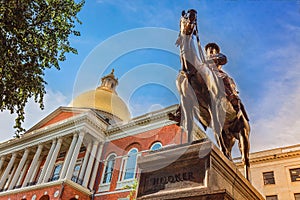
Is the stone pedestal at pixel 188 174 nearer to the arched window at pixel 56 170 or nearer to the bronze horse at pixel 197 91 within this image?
the bronze horse at pixel 197 91

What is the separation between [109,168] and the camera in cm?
2934

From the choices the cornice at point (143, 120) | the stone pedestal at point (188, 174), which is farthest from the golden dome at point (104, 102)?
the stone pedestal at point (188, 174)

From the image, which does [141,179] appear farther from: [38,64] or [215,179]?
[38,64]

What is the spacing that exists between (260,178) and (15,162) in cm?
3097

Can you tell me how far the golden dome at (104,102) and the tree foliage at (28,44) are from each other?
24702 millimetres

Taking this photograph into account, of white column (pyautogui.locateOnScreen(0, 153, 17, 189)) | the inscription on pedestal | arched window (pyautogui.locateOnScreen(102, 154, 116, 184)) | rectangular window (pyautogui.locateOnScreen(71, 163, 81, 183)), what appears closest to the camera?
the inscription on pedestal

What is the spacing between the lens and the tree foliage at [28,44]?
973 centimetres

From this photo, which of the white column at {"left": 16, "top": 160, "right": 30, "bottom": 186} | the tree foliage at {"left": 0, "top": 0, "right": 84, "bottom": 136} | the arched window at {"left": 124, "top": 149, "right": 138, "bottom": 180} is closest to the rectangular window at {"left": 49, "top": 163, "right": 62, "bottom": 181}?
the white column at {"left": 16, "top": 160, "right": 30, "bottom": 186}

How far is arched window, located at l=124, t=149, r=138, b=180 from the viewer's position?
2695 centimetres

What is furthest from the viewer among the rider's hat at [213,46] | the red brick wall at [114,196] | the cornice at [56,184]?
the cornice at [56,184]

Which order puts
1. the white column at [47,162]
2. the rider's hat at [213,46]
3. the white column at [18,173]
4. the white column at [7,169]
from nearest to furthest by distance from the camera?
the rider's hat at [213,46], the white column at [47,162], the white column at [18,173], the white column at [7,169]

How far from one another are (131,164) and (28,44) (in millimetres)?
19142

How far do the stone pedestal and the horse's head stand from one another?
2.28 meters

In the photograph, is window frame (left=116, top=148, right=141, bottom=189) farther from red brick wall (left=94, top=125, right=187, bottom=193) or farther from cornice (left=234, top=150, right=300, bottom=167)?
cornice (left=234, top=150, right=300, bottom=167)
